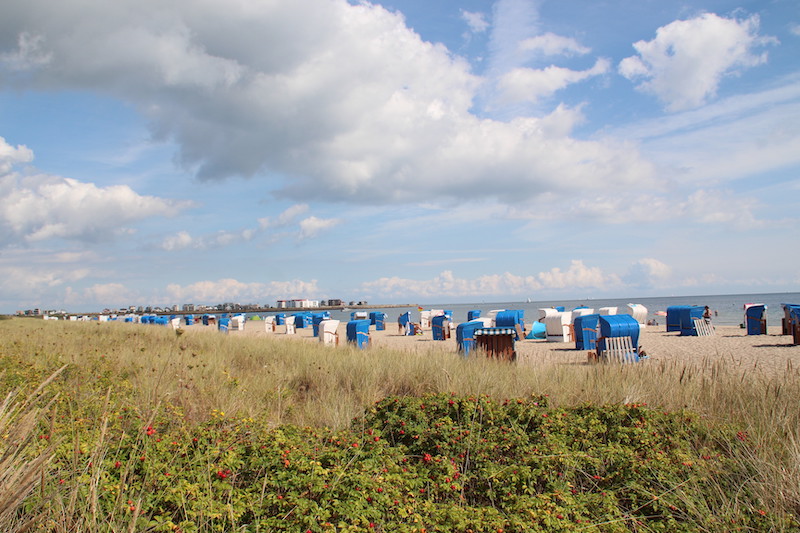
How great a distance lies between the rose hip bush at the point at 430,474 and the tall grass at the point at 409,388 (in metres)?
0.33

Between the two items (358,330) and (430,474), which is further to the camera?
(358,330)

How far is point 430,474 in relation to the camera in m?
4.33

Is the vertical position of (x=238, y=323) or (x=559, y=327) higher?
(x=559, y=327)

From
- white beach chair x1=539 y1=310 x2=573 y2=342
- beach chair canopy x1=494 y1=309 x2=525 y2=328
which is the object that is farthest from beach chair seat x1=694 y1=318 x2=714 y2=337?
beach chair canopy x1=494 y1=309 x2=525 y2=328

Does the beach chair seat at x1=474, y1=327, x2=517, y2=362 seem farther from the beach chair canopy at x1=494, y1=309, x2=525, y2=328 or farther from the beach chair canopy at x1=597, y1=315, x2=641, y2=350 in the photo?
the beach chair canopy at x1=494, y1=309, x2=525, y2=328

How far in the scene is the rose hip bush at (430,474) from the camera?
3.29 metres

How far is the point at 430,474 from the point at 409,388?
3.59m

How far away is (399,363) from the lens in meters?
9.08

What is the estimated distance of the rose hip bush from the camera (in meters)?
3.29

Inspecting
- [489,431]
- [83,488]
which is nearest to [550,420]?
[489,431]

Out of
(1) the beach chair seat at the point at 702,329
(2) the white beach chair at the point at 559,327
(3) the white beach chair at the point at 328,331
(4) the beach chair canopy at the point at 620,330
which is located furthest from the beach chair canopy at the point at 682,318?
(3) the white beach chair at the point at 328,331

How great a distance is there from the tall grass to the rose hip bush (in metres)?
0.33

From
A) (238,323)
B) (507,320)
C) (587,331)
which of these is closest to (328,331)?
(507,320)

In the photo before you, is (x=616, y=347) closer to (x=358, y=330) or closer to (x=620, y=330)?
(x=620, y=330)
